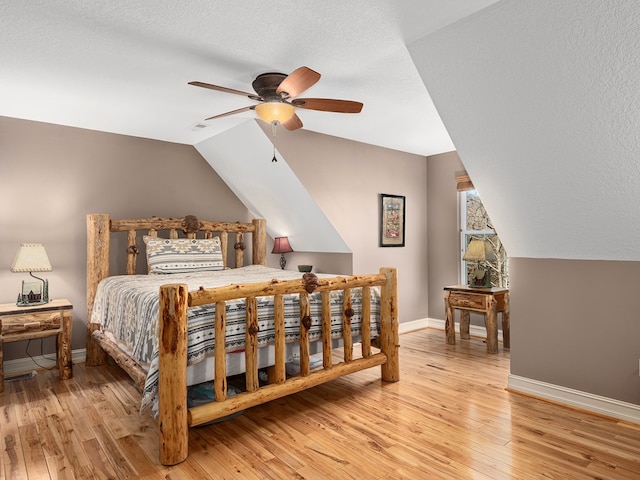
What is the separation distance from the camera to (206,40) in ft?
7.82

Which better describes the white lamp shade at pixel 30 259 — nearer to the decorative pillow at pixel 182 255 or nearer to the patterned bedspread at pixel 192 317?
the patterned bedspread at pixel 192 317

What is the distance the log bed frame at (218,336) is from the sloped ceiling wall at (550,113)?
1.17m

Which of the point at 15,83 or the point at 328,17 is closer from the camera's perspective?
the point at 328,17

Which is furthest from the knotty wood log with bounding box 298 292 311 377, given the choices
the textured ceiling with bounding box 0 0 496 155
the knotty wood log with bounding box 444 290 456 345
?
the knotty wood log with bounding box 444 290 456 345

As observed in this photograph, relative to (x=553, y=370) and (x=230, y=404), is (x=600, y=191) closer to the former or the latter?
(x=553, y=370)

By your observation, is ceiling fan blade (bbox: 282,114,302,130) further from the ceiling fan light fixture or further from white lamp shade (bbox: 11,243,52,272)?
white lamp shade (bbox: 11,243,52,272)

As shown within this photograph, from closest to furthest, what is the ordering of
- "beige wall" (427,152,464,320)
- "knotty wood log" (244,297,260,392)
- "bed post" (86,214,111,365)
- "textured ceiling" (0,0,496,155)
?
"textured ceiling" (0,0,496,155) → "knotty wood log" (244,297,260,392) → "bed post" (86,214,111,365) → "beige wall" (427,152,464,320)

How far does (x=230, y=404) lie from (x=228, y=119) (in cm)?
261

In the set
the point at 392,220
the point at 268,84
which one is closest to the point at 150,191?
the point at 268,84

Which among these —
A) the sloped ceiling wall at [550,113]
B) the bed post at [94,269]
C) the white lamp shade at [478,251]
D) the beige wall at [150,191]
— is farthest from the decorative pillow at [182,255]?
the sloped ceiling wall at [550,113]

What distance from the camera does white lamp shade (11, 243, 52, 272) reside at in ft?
11.3

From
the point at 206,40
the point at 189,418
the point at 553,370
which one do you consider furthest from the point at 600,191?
the point at 189,418

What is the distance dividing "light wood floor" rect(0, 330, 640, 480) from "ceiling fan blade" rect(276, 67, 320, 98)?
2060mm

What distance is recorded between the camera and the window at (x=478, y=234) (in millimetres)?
4762
